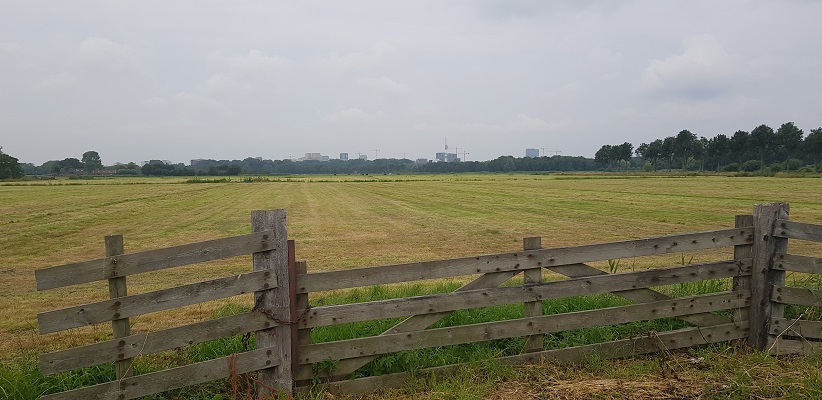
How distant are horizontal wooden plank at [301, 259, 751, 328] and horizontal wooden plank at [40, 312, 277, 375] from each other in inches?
22.3

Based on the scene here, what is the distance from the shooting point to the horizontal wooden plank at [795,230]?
5863 mm

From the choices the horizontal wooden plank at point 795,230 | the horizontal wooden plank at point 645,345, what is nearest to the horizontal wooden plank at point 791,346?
the horizontal wooden plank at point 645,345

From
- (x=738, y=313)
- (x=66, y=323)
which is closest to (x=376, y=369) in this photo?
(x=66, y=323)

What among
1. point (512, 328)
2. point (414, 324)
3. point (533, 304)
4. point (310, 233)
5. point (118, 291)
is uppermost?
point (118, 291)

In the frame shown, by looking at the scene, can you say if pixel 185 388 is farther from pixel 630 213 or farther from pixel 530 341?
pixel 630 213

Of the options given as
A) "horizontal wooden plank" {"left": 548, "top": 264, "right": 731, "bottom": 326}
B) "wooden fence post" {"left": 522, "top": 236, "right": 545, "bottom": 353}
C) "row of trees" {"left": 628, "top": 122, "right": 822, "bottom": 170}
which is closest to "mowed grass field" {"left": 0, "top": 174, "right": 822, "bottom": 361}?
"wooden fence post" {"left": 522, "top": 236, "right": 545, "bottom": 353}

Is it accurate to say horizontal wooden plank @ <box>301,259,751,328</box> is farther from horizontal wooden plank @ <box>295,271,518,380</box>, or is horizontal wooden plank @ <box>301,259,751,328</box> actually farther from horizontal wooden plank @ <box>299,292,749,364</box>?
horizontal wooden plank @ <box>299,292,749,364</box>

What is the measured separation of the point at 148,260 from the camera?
4609mm

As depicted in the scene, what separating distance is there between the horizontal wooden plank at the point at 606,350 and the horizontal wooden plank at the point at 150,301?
135cm

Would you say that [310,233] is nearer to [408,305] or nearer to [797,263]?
[408,305]

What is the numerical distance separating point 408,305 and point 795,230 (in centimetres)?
454

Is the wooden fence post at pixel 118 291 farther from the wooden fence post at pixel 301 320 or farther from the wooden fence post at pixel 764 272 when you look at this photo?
the wooden fence post at pixel 764 272

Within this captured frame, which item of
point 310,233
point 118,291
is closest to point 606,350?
point 118,291

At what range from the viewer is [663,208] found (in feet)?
115
